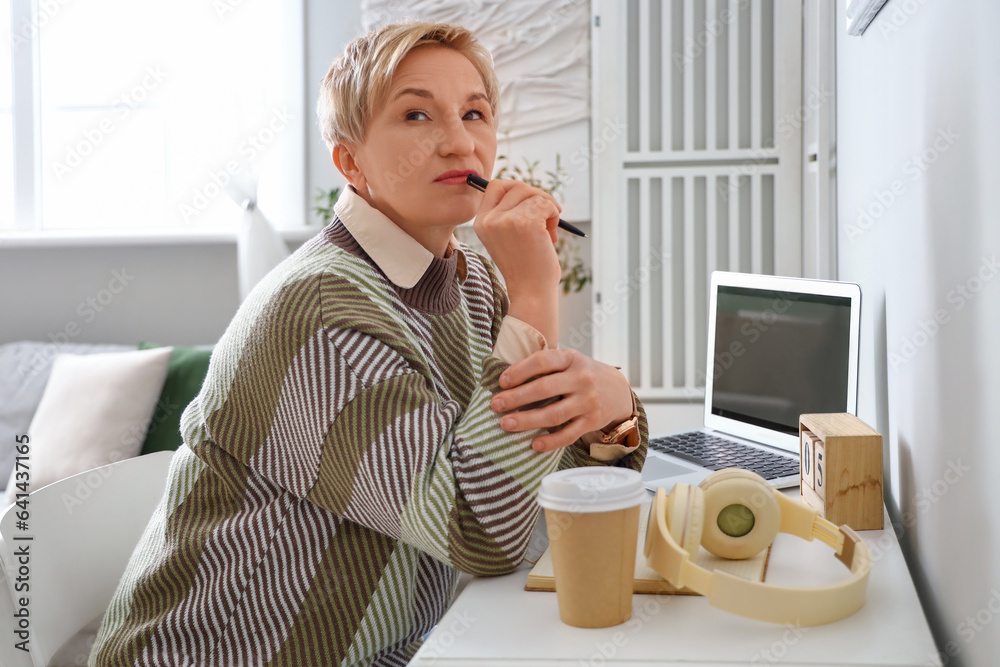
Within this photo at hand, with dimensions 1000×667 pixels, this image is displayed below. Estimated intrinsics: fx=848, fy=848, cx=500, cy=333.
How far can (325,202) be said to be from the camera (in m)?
2.88

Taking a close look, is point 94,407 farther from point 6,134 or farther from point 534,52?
point 534,52

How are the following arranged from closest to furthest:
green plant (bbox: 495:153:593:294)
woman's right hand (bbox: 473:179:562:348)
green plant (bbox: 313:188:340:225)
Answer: woman's right hand (bbox: 473:179:562:348) → green plant (bbox: 495:153:593:294) → green plant (bbox: 313:188:340:225)

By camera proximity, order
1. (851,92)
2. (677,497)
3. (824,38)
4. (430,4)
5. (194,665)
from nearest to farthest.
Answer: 1. (677,497)
2. (194,665)
3. (851,92)
4. (824,38)
5. (430,4)

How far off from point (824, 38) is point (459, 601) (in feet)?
5.21

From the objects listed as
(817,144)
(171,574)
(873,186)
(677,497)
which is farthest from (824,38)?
(171,574)

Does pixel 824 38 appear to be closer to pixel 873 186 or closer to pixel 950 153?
pixel 873 186

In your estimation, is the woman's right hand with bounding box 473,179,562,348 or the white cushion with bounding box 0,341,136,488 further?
the white cushion with bounding box 0,341,136,488

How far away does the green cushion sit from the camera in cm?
238

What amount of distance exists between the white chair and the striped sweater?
111 mm

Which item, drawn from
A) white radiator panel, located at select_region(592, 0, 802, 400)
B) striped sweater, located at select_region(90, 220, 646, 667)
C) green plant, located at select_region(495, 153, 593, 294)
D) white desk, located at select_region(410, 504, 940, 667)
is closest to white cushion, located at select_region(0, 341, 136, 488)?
green plant, located at select_region(495, 153, 593, 294)

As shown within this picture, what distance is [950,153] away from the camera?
31.0 inches

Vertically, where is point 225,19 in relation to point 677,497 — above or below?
above

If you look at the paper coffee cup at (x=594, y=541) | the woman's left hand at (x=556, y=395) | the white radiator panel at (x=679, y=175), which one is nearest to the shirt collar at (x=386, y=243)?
the woman's left hand at (x=556, y=395)

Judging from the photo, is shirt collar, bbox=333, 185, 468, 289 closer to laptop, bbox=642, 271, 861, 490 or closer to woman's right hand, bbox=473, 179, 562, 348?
woman's right hand, bbox=473, 179, 562, 348
